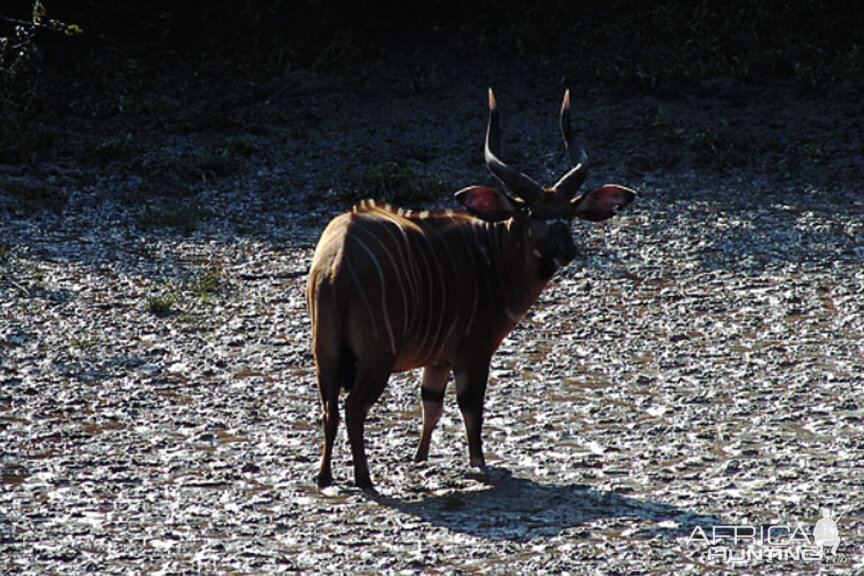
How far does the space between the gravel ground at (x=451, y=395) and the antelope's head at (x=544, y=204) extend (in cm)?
100

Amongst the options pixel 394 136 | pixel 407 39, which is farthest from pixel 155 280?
pixel 407 39

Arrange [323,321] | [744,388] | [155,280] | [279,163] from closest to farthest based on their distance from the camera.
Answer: [323,321]
[744,388]
[155,280]
[279,163]

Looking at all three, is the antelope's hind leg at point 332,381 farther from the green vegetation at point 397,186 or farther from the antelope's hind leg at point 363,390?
the green vegetation at point 397,186

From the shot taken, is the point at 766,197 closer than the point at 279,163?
Yes

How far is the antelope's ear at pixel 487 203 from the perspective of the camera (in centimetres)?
619

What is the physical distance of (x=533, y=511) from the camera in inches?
222

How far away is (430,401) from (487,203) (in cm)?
95

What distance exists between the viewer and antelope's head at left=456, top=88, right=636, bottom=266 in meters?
6.12

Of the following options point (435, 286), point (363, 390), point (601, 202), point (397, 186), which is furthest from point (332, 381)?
point (397, 186)

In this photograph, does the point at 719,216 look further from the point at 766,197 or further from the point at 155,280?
→ the point at 155,280

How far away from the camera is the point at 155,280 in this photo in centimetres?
908

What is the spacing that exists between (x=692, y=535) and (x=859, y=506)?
2.51 feet

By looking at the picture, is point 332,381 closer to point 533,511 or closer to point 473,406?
point 473,406

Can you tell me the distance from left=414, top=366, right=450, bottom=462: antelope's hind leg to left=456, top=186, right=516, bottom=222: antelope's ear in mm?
732
